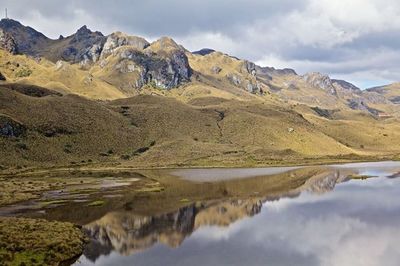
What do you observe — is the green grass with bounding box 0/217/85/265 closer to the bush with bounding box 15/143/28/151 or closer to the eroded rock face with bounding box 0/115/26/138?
the bush with bounding box 15/143/28/151

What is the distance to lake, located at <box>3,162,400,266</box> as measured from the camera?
2174 inches

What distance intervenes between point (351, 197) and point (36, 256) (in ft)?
230

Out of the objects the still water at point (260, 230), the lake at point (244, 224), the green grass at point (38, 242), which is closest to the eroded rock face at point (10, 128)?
the lake at point (244, 224)

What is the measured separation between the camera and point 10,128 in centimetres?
19200

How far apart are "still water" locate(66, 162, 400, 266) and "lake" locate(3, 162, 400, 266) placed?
0.12 meters

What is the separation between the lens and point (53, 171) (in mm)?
163500

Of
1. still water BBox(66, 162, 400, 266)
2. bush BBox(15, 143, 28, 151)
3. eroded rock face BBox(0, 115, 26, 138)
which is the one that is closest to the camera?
still water BBox(66, 162, 400, 266)

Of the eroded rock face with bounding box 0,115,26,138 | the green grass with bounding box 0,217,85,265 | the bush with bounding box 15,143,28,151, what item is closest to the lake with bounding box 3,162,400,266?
the green grass with bounding box 0,217,85,265

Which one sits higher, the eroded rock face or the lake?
the eroded rock face

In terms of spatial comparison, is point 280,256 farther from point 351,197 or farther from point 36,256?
point 351,197

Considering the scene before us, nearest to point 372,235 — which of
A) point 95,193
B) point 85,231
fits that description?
point 85,231

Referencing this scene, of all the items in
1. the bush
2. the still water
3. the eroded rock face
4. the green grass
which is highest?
the eroded rock face

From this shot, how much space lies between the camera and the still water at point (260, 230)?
179 feet

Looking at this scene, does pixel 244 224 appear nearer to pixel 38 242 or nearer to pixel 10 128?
pixel 38 242
